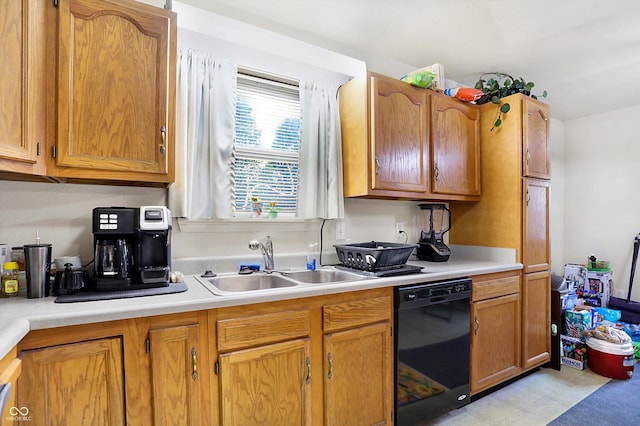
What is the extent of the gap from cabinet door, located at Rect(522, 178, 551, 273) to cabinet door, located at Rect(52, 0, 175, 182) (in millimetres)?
2602

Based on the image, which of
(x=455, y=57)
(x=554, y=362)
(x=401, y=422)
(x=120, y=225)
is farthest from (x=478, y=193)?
(x=120, y=225)

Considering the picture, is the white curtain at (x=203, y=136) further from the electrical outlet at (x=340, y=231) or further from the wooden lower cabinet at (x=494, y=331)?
the wooden lower cabinet at (x=494, y=331)

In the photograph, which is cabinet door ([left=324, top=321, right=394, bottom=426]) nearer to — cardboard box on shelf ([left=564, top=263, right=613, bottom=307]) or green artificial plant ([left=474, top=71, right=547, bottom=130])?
green artificial plant ([left=474, top=71, right=547, bottom=130])

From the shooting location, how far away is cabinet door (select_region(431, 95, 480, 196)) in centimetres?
260

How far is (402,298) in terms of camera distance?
1.88m

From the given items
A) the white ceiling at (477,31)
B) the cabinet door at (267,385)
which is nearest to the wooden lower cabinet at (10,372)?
the cabinet door at (267,385)

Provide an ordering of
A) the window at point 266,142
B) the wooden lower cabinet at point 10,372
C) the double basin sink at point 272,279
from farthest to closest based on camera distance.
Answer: the window at point 266,142 → the double basin sink at point 272,279 → the wooden lower cabinet at point 10,372

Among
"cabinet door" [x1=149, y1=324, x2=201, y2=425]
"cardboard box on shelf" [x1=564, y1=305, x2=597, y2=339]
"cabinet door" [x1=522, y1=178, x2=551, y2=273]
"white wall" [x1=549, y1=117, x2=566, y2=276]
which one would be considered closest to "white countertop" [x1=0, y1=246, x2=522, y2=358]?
"cabinet door" [x1=149, y1=324, x2=201, y2=425]

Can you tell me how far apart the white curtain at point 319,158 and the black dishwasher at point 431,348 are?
807mm

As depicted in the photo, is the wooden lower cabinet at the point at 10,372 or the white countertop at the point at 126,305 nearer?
the wooden lower cabinet at the point at 10,372

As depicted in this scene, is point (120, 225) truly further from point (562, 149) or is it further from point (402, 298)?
point (562, 149)

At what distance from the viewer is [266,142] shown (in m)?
2.30

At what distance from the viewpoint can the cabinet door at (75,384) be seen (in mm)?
1104

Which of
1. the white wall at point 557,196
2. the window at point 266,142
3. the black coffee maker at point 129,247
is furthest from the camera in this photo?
the white wall at point 557,196
